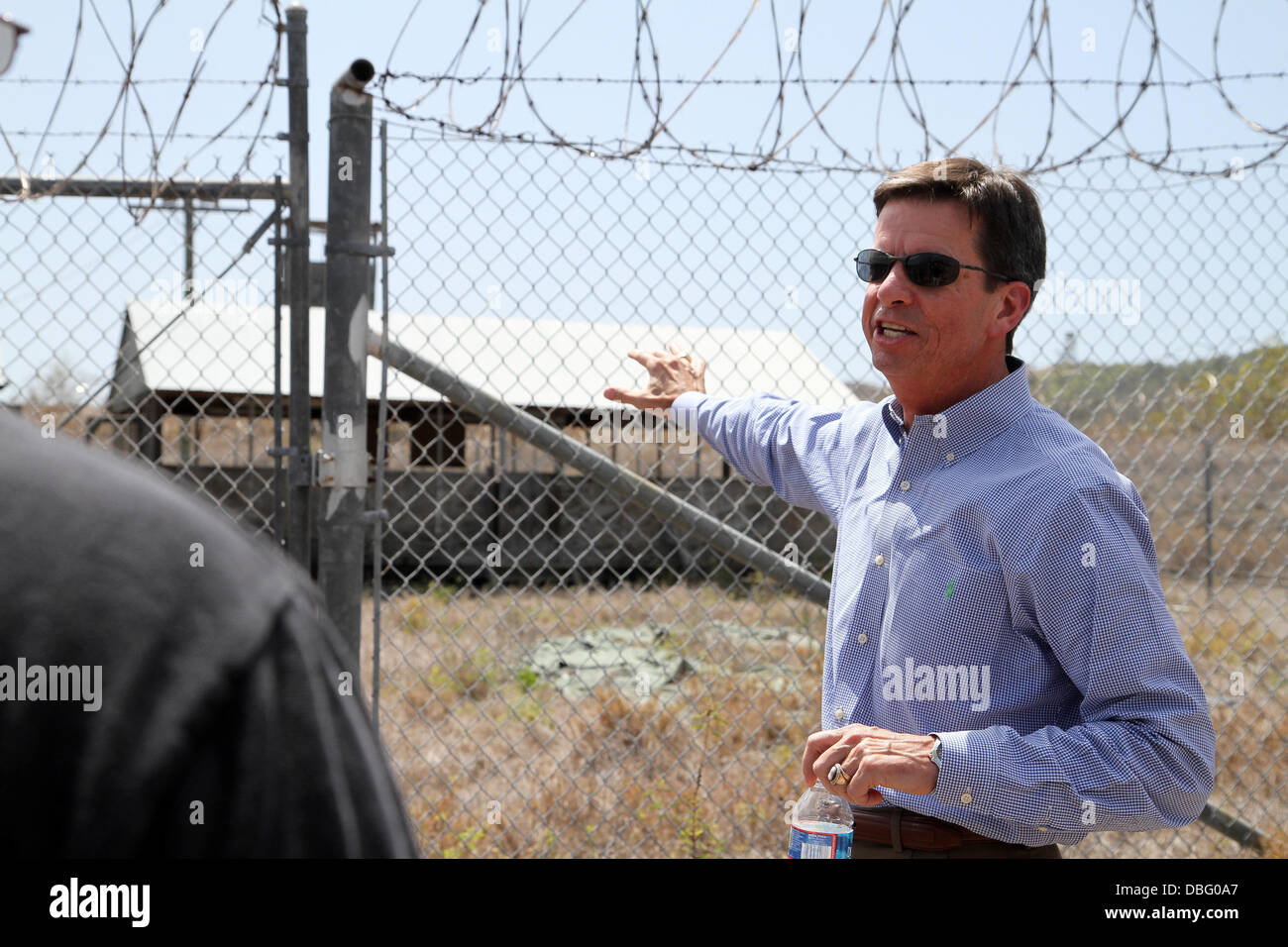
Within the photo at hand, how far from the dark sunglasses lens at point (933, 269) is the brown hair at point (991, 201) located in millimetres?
72

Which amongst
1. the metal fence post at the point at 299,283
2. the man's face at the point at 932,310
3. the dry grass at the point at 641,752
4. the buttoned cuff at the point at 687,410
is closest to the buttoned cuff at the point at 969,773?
the man's face at the point at 932,310

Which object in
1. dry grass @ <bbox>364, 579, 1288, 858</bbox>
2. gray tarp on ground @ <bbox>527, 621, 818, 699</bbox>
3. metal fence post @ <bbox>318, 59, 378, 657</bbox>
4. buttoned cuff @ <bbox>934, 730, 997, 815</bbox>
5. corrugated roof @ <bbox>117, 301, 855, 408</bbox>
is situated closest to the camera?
buttoned cuff @ <bbox>934, 730, 997, 815</bbox>

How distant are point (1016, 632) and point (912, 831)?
0.44 metres

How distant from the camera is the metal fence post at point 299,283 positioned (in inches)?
120

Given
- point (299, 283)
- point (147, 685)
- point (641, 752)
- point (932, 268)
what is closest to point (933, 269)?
point (932, 268)

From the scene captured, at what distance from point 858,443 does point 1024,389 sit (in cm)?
42

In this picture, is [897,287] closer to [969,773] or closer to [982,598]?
[982,598]

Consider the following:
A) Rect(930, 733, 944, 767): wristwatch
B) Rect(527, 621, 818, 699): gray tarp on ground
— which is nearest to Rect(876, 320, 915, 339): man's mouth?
Rect(930, 733, 944, 767): wristwatch

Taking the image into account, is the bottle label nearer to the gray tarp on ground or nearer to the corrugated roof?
the gray tarp on ground

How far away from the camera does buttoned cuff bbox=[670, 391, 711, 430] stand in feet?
9.96

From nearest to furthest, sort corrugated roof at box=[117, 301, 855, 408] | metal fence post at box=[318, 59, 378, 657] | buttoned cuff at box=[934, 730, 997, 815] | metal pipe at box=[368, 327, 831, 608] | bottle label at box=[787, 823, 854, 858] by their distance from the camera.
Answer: buttoned cuff at box=[934, 730, 997, 815] < bottle label at box=[787, 823, 854, 858] < metal fence post at box=[318, 59, 378, 657] < metal pipe at box=[368, 327, 831, 608] < corrugated roof at box=[117, 301, 855, 408]

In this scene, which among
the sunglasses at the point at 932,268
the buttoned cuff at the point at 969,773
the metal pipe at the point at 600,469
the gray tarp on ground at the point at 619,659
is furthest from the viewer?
the gray tarp on ground at the point at 619,659

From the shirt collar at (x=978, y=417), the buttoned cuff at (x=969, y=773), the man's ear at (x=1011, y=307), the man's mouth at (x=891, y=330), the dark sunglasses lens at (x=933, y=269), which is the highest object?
the dark sunglasses lens at (x=933, y=269)

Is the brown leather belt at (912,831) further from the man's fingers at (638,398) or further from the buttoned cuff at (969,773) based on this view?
the man's fingers at (638,398)
